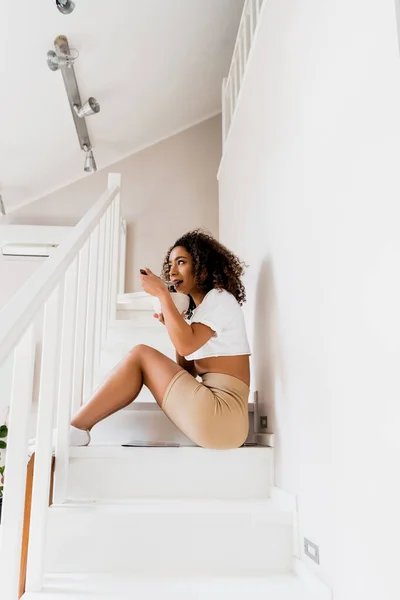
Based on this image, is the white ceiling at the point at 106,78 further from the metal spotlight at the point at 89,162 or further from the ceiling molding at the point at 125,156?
the metal spotlight at the point at 89,162

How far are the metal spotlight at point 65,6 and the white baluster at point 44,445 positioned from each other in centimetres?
146

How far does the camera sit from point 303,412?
1204 millimetres

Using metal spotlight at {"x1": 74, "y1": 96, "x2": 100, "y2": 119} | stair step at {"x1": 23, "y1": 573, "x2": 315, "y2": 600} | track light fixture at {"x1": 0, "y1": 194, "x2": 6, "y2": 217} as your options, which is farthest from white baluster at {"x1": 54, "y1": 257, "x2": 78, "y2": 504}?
track light fixture at {"x1": 0, "y1": 194, "x2": 6, "y2": 217}

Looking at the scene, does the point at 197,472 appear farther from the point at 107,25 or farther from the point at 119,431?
the point at 107,25

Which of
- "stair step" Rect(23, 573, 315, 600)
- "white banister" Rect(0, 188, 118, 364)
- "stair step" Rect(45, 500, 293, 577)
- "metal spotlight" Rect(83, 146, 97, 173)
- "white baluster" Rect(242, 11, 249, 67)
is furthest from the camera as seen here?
"metal spotlight" Rect(83, 146, 97, 173)

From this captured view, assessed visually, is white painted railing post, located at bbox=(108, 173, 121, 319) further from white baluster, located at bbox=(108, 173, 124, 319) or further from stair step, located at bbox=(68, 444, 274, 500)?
stair step, located at bbox=(68, 444, 274, 500)

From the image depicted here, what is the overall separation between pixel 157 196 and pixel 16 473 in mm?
2869

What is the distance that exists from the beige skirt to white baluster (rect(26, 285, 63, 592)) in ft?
1.29

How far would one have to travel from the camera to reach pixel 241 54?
2449mm

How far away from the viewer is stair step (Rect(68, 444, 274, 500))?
1361 millimetres

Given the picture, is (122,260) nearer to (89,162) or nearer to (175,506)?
(89,162)

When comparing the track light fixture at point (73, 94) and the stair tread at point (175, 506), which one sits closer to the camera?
the stair tread at point (175, 506)

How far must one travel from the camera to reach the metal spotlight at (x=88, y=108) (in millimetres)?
2623

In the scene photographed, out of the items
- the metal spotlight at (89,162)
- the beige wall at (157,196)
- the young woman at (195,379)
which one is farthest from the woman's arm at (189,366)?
the metal spotlight at (89,162)
